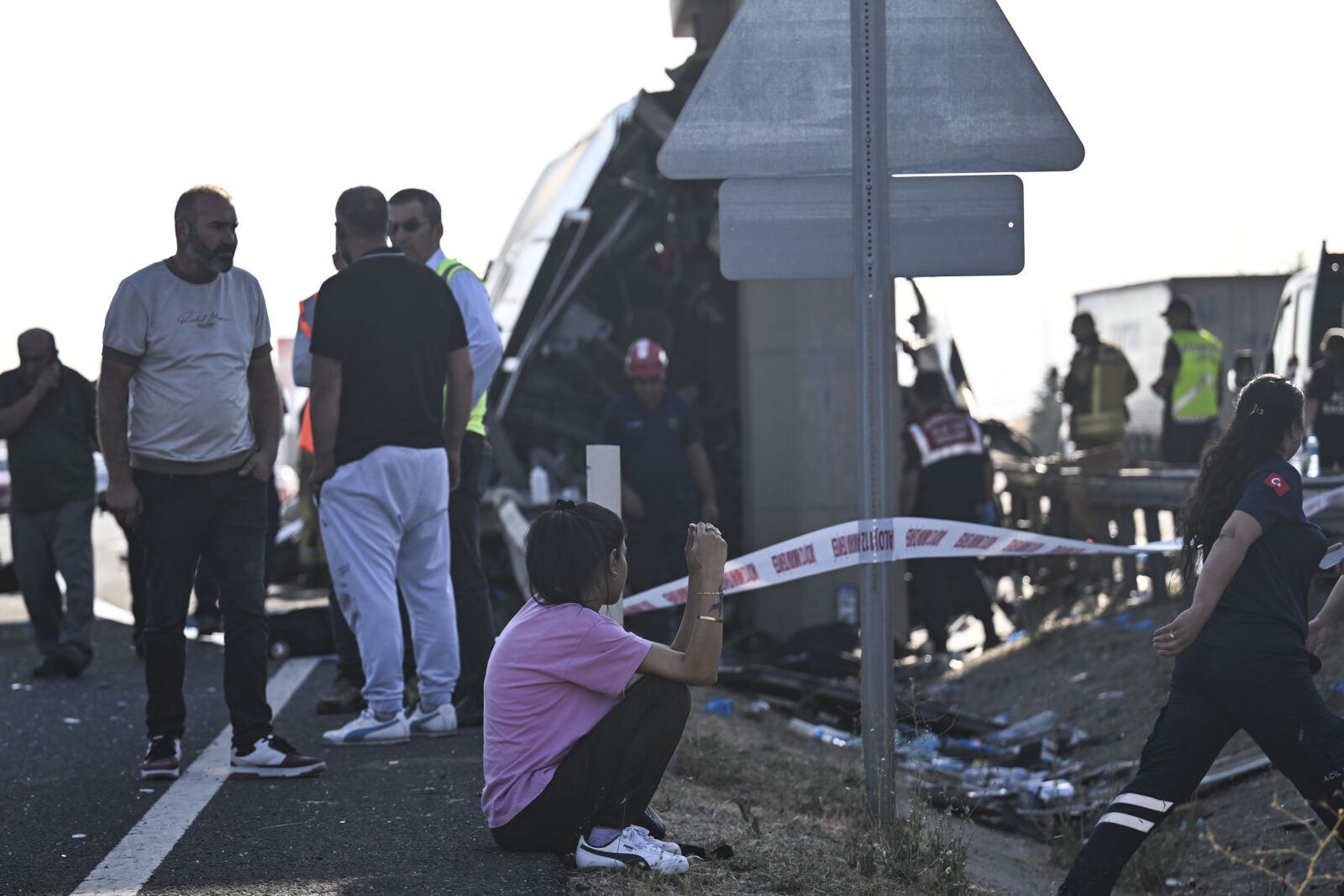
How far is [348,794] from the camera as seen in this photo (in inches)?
203

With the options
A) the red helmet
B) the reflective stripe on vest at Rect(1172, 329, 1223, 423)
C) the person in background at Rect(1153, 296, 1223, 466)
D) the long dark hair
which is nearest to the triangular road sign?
the long dark hair

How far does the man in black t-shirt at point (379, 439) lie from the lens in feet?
18.7

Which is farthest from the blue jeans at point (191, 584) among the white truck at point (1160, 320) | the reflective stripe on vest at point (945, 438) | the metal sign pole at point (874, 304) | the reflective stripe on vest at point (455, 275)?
the white truck at point (1160, 320)

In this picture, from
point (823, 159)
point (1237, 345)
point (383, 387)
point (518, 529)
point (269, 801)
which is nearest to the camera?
point (823, 159)

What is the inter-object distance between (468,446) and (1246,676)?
3.32 meters

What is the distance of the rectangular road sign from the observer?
468 centimetres

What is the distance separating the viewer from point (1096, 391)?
1372 centimetres

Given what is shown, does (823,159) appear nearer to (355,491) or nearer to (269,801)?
(355,491)

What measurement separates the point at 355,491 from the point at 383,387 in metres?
0.40

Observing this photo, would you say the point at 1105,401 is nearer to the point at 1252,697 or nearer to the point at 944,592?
the point at 944,592

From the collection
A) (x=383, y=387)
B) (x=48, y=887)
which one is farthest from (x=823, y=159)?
(x=48, y=887)

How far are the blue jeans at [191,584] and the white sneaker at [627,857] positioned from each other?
1.78 metres

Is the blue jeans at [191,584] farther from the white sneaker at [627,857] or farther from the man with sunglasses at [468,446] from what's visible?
the white sneaker at [627,857]

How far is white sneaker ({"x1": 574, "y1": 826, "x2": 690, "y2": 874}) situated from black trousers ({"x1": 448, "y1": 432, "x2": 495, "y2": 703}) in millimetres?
2402
